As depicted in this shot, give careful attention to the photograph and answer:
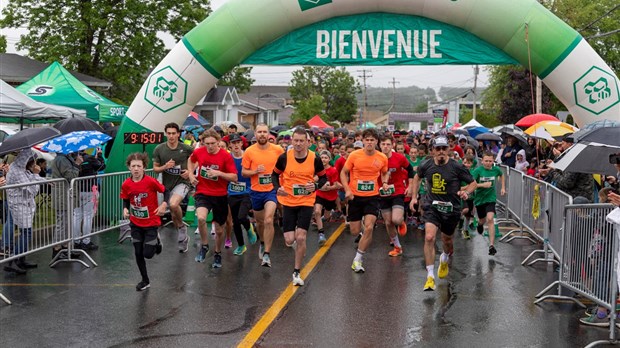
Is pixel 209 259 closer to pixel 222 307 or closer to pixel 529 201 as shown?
pixel 222 307

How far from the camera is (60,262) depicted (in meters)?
10.3

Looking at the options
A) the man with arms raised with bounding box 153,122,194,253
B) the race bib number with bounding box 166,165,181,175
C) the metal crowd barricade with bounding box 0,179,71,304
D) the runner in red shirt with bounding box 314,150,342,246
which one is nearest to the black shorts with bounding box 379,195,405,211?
the runner in red shirt with bounding box 314,150,342,246

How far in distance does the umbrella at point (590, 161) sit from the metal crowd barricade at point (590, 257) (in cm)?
53

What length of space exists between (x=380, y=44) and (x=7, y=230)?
8.47m

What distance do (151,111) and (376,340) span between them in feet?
30.7

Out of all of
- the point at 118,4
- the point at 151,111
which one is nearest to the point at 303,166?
the point at 151,111

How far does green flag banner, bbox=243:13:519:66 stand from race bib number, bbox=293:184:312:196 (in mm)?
6325

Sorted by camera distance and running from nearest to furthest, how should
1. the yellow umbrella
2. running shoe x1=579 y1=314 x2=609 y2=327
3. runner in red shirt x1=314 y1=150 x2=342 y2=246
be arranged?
running shoe x1=579 y1=314 x2=609 y2=327 < runner in red shirt x1=314 y1=150 x2=342 y2=246 < the yellow umbrella

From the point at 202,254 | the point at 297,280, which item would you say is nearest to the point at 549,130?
the point at 202,254

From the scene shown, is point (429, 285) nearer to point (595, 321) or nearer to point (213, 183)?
point (595, 321)

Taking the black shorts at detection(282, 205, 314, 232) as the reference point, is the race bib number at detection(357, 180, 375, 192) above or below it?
above

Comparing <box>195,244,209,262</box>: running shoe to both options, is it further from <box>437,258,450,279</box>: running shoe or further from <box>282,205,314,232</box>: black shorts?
<box>437,258,450,279</box>: running shoe

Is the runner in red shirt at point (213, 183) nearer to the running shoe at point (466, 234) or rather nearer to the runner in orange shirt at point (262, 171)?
the runner in orange shirt at point (262, 171)

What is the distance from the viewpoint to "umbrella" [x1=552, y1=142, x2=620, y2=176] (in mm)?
8367
